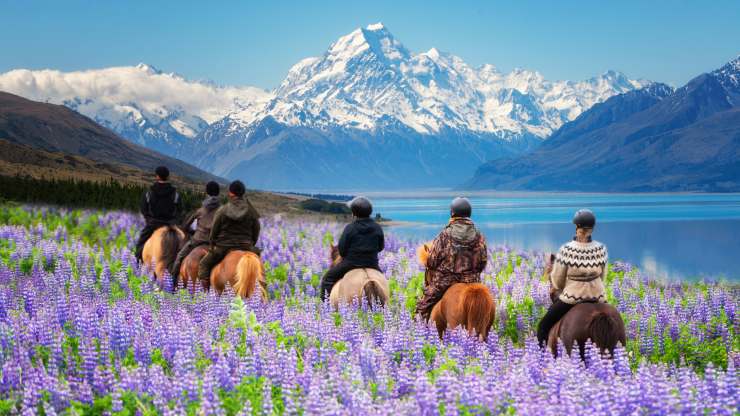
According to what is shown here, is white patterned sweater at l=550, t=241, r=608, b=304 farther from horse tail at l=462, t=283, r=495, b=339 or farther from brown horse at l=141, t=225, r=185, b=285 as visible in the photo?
brown horse at l=141, t=225, r=185, b=285

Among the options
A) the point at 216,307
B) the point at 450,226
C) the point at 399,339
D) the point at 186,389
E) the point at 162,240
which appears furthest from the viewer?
the point at 162,240

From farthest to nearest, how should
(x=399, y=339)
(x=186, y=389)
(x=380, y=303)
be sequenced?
(x=380, y=303) → (x=399, y=339) → (x=186, y=389)

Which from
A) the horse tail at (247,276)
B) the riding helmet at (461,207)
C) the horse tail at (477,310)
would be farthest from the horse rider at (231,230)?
the horse tail at (477,310)

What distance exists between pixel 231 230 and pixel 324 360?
290 inches

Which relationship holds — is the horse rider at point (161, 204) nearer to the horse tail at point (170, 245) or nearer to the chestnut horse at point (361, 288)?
the horse tail at point (170, 245)

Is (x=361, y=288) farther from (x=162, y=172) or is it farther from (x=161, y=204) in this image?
(x=161, y=204)

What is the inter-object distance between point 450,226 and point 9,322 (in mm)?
6834

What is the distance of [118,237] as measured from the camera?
2880 cm

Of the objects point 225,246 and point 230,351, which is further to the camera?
point 225,246

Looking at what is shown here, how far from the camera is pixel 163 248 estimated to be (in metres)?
18.8

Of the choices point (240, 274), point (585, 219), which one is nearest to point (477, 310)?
point (585, 219)

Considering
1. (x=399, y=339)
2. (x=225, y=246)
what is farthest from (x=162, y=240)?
(x=399, y=339)

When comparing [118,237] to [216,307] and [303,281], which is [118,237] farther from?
[216,307]

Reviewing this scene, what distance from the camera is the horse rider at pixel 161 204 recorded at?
19.2 meters
